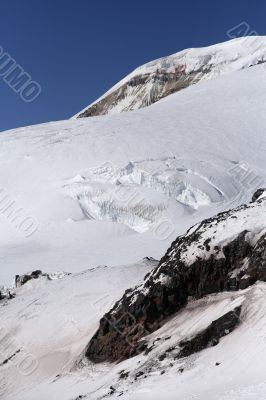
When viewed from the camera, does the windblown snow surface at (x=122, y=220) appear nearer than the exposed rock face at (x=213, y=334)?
Yes

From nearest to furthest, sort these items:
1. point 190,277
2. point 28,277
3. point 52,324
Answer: point 190,277, point 52,324, point 28,277

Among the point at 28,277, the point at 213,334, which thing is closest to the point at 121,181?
the point at 28,277

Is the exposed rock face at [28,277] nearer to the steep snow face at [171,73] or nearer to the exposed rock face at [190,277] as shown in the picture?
the exposed rock face at [190,277]

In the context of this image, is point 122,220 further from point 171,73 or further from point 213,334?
point 171,73

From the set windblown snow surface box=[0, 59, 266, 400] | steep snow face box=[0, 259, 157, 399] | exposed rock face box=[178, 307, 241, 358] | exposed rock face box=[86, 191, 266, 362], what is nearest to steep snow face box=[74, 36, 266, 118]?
windblown snow surface box=[0, 59, 266, 400]

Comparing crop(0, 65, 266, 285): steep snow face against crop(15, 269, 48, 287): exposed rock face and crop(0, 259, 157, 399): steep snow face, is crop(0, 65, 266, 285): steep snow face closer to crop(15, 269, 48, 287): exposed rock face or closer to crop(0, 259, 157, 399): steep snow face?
crop(15, 269, 48, 287): exposed rock face

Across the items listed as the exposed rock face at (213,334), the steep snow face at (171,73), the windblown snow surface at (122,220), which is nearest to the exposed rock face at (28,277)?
the windblown snow surface at (122,220)
